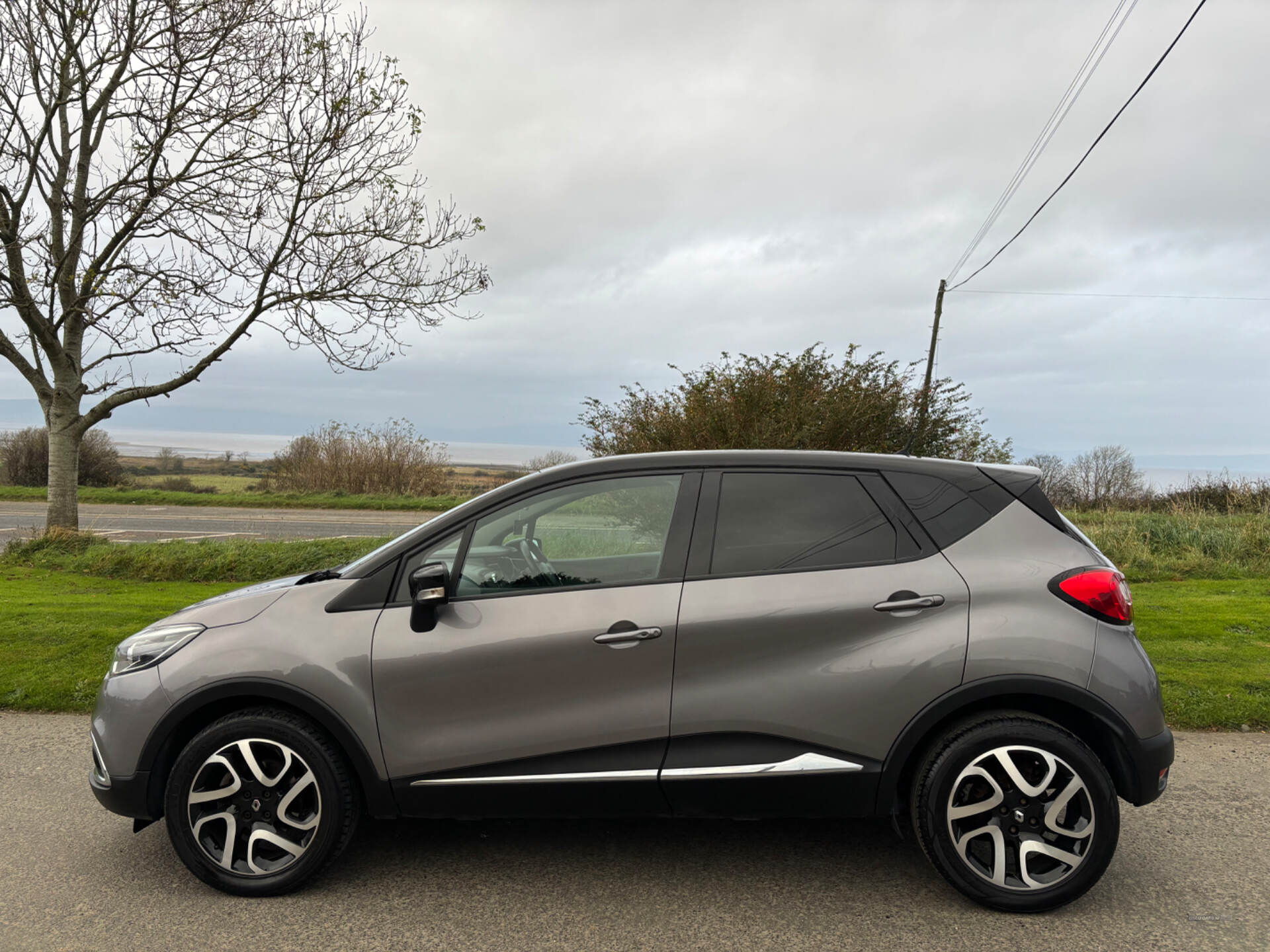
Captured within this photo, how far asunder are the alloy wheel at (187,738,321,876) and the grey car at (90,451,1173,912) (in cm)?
1

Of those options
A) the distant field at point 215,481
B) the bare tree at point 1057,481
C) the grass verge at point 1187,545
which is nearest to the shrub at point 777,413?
the grass verge at point 1187,545

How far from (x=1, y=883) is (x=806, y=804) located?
3.13 meters

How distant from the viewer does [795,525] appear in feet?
11.0

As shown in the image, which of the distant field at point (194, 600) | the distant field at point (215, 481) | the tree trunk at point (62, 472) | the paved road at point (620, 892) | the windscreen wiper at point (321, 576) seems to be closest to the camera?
the paved road at point (620, 892)

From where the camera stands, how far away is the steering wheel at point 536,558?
3370mm

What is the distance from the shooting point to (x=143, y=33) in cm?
1105

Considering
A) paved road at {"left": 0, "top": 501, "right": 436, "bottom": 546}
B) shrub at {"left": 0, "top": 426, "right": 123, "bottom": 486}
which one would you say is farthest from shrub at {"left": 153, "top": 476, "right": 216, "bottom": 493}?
paved road at {"left": 0, "top": 501, "right": 436, "bottom": 546}

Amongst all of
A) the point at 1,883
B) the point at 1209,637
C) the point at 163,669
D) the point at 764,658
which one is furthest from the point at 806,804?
the point at 1209,637

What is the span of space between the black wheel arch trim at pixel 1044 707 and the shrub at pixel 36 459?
106 ft

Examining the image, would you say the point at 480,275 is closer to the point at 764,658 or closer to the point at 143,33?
the point at 143,33

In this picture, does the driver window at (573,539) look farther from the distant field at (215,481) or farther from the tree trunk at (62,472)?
the distant field at (215,481)

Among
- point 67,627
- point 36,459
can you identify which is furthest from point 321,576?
point 36,459

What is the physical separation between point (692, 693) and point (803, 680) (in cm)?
42

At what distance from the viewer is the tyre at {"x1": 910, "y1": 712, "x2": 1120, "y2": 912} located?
3062 millimetres
